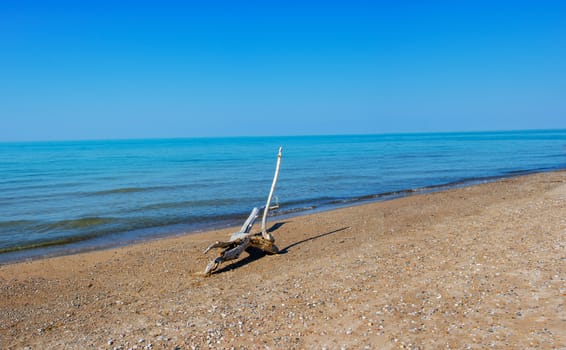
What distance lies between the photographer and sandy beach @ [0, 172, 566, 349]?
22.1 ft

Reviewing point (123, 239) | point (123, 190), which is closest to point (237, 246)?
point (123, 239)

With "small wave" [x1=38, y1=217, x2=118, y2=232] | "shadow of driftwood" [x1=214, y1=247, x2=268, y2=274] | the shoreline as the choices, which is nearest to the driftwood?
"shadow of driftwood" [x1=214, y1=247, x2=268, y2=274]

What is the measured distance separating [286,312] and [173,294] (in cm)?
318

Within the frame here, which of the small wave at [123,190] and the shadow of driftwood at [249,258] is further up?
the small wave at [123,190]

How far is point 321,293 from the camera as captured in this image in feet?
28.3

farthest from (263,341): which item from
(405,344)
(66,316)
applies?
(66,316)

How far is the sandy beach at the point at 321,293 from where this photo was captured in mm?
6723

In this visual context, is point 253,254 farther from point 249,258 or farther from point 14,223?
point 14,223

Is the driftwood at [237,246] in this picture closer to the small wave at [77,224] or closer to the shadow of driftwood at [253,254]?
the shadow of driftwood at [253,254]

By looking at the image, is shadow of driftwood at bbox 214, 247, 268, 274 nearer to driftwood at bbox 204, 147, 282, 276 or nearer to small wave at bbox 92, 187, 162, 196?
driftwood at bbox 204, 147, 282, 276

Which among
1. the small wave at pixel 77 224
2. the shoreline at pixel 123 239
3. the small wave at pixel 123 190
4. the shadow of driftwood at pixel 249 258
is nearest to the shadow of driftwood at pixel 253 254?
the shadow of driftwood at pixel 249 258

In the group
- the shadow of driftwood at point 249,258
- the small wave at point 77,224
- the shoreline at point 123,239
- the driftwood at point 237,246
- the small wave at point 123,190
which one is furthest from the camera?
the small wave at point 123,190

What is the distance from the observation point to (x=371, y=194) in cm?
2612

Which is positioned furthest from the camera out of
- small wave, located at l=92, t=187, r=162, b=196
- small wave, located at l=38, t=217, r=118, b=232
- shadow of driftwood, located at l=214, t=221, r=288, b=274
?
small wave, located at l=92, t=187, r=162, b=196
